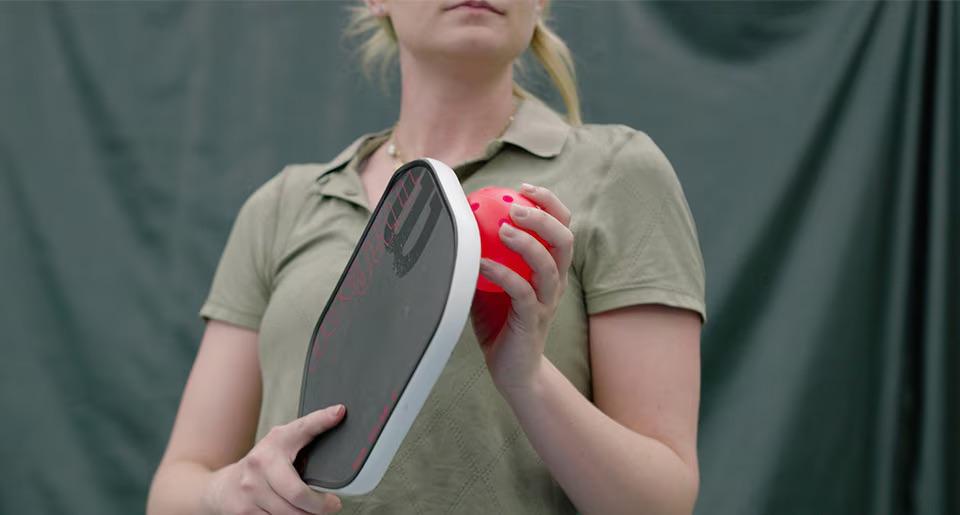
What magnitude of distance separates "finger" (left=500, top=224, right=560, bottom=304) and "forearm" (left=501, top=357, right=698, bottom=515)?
8 centimetres

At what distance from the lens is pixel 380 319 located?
72cm

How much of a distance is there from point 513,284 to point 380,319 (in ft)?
0.33

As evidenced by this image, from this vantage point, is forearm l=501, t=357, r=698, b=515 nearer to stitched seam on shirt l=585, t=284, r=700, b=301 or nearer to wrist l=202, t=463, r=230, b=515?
stitched seam on shirt l=585, t=284, r=700, b=301

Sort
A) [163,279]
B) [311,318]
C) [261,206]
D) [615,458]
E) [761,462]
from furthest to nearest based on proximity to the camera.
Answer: [163,279] < [761,462] < [261,206] < [311,318] < [615,458]

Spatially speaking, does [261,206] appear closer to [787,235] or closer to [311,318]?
[311,318]

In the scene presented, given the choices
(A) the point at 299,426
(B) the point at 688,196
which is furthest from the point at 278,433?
(B) the point at 688,196

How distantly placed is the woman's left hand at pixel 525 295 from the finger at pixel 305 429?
0.12 metres

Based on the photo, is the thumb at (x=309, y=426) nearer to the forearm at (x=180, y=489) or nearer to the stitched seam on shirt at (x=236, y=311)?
the forearm at (x=180, y=489)

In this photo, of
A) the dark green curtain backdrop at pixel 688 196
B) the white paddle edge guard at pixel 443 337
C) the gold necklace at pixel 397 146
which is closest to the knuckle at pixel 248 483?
the white paddle edge guard at pixel 443 337

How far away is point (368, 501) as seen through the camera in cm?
91

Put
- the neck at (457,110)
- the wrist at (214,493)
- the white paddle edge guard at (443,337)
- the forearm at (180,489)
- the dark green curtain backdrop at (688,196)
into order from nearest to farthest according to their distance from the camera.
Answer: the white paddle edge guard at (443,337)
the wrist at (214,493)
the forearm at (180,489)
the neck at (457,110)
the dark green curtain backdrop at (688,196)

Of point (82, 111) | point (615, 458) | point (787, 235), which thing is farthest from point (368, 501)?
point (82, 111)

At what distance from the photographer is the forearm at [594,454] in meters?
0.78

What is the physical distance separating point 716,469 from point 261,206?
0.79 meters
